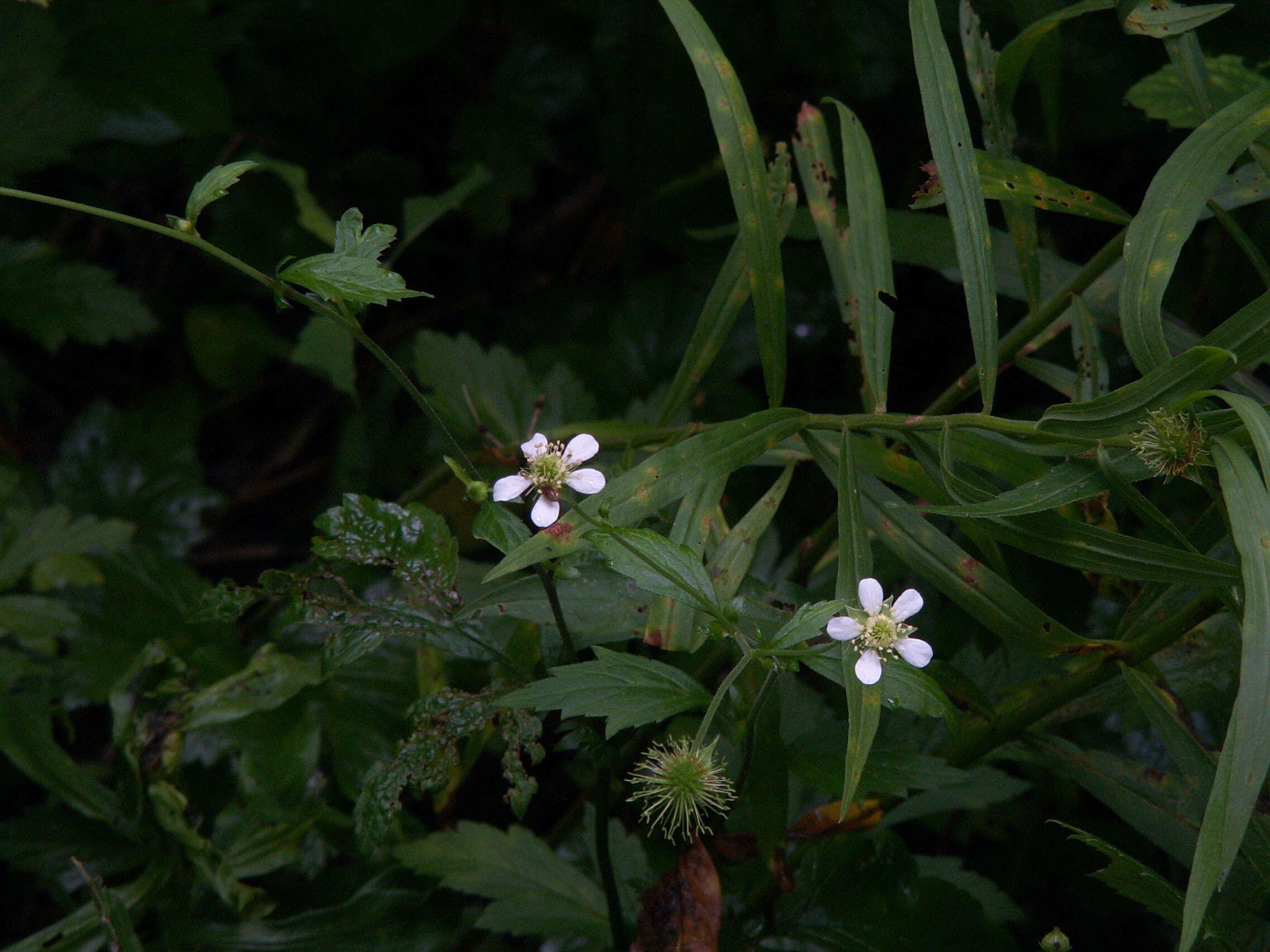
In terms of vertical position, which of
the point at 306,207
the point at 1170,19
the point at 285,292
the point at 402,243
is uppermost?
the point at 306,207

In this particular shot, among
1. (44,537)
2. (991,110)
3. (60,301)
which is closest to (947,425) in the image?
(991,110)

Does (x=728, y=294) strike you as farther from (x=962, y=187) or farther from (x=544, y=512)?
(x=544, y=512)

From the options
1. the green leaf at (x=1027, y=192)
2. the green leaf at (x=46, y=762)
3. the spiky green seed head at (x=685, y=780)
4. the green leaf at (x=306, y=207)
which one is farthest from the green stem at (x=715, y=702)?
the green leaf at (x=306, y=207)

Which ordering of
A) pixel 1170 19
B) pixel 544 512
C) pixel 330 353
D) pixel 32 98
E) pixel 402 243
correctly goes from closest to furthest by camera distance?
Result: pixel 544 512 < pixel 1170 19 < pixel 330 353 < pixel 402 243 < pixel 32 98

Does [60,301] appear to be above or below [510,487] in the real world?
above

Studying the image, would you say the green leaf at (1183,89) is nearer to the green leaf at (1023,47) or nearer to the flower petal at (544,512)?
the green leaf at (1023,47)

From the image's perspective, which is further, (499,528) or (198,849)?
(198,849)
